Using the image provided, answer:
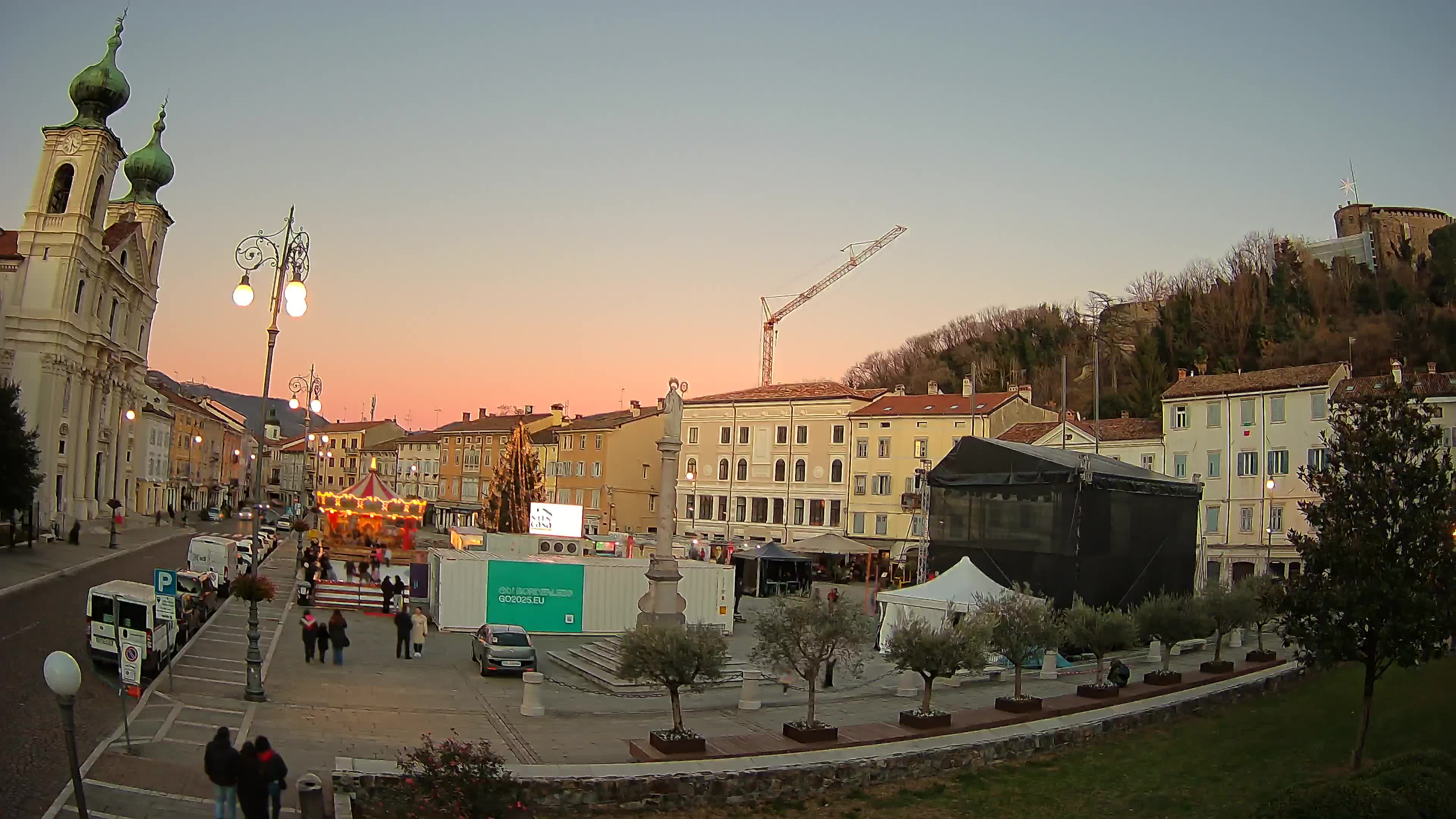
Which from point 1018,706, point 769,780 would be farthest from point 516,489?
point 769,780

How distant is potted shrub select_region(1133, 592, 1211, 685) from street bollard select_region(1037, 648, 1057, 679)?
7.11ft

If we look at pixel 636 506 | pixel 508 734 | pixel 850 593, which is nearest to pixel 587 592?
pixel 508 734

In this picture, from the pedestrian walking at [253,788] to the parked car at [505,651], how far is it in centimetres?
1283

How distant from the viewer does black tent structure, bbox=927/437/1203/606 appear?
107ft

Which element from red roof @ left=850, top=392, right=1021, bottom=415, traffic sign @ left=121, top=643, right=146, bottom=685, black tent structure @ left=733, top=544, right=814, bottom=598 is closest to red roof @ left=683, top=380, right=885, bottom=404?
red roof @ left=850, top=392, right=1021, bottom=415

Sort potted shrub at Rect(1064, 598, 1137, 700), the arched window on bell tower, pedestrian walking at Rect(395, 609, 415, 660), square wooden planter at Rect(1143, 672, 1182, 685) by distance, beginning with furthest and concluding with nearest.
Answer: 1. the arched window on bell tower
2. pedestrian walking at Rect(395, 609, 415, 660)
3. square wooden planter at Rect(1143, 672, 1182, 685)
4. potted shrub at Rect(1064, 598, 1137, 700)

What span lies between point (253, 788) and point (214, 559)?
29.4 metres

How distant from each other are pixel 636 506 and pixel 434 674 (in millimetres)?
55153

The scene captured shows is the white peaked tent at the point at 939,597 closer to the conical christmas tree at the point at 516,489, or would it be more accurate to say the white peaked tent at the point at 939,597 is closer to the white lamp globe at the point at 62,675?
the white lamp globe at the point at 62,675

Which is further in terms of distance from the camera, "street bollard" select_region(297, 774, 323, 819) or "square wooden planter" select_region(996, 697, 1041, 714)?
"square wooden planter" select_region(996, 697, 1041, 714)

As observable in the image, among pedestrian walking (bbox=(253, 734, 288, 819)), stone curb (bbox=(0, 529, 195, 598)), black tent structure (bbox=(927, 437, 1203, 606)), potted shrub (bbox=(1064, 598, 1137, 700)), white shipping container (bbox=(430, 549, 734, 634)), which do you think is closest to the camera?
pedestrian walking (bbox=(253, 734, 288, 819))

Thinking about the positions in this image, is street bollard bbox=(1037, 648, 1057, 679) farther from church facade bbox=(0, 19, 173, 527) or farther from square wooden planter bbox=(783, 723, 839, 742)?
church facade bbox=(0, 19, 173, 527)

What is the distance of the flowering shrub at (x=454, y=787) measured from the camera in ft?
37.2

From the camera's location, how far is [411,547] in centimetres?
4472
